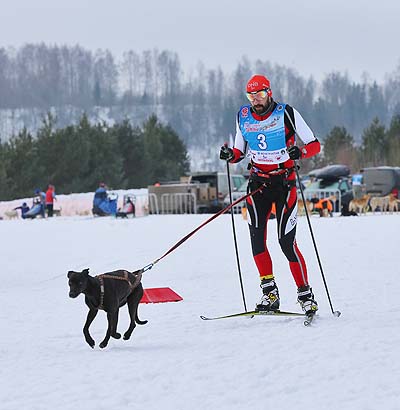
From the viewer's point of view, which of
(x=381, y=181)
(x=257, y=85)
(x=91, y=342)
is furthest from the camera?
(x=381, y=181)

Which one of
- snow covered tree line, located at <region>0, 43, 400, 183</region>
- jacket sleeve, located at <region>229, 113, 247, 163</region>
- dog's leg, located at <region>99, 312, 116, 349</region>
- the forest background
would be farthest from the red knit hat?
snow covered tree line, located at <region>0, 43, 400, 183</region>

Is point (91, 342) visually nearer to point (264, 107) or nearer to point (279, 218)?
point (279, 218)

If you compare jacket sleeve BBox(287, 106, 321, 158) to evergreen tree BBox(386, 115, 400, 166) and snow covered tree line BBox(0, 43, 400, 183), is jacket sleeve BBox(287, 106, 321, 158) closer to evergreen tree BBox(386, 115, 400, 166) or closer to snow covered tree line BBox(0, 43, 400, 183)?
evergreen tree BBox(386, 115, 400, 166)

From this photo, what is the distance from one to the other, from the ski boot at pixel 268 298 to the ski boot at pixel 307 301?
0.73ft

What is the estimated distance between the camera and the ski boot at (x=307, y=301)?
251 inches

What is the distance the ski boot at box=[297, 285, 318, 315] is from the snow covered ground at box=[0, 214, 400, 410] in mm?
109

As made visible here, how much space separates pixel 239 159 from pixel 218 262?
5.41 metres

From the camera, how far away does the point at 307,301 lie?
6469mm

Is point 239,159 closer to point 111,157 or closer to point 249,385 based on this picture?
point 249,385

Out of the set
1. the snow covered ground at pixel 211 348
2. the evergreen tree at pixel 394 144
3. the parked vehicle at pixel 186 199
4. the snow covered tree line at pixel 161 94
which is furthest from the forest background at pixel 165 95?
the snow covered ground at pixel 211 348

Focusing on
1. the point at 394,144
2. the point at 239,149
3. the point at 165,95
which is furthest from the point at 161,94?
the point at 239,149

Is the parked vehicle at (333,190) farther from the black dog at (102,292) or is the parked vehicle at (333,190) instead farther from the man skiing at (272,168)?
the black dog at (102,292)

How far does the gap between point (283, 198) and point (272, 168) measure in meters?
0.24

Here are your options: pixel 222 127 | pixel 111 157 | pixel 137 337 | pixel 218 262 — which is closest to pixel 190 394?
pixel 137 337
